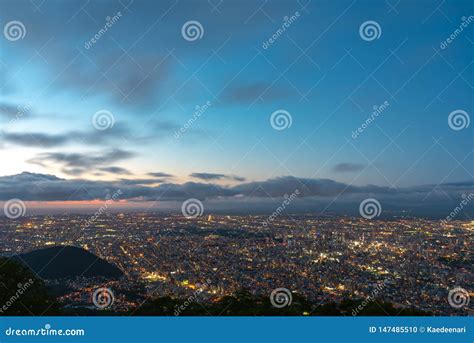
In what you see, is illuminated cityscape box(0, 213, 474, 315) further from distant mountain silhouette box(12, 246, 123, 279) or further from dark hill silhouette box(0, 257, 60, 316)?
dark hill silhouette box(0, 257, 60, 316)

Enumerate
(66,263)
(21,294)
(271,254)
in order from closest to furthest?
(21,294) → (271,254) → (66,263)

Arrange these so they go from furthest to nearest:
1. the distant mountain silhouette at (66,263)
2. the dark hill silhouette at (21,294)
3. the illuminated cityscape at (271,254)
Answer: the distant mountain silhouette at (66,263), the illuminated cityscape at (271,254), the dark hill silhouette at (21,294)

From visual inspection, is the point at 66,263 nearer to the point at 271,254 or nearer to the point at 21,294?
the point at 21,294

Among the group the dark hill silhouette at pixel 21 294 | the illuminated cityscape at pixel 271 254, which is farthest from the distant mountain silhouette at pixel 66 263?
the dark hill silhouette at pixel 21 294

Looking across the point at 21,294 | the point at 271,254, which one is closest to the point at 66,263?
the point at 21,294

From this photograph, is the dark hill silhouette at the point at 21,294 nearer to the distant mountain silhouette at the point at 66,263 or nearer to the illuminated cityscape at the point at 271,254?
the illuminated cityscape at the point at 271,254

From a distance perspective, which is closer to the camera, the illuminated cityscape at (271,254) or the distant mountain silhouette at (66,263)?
the illuminated cityscape at (271,254)

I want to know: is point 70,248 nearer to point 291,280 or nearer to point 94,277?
point 94,277

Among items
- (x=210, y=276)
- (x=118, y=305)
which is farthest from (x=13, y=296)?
(x=210, y=276)

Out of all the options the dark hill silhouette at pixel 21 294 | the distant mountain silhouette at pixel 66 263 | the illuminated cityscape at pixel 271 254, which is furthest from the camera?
the distant mountain silhouette at pixel 66 263
